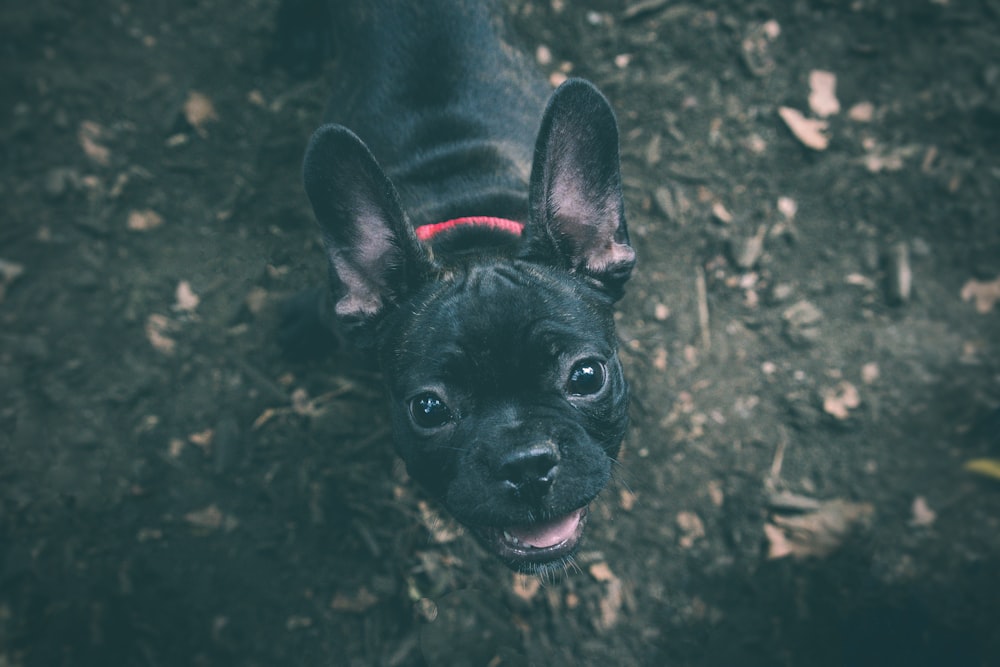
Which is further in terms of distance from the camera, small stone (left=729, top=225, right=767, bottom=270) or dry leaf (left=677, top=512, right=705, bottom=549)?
small stone (left=729, top=225, right=767, bottom=270)

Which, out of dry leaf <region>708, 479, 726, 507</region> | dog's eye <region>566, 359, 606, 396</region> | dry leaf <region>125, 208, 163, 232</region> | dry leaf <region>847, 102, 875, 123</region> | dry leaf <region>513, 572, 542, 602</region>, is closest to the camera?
dog's eye <region>566, 359, 606, 396</region>

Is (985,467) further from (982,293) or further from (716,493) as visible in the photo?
(716,493)

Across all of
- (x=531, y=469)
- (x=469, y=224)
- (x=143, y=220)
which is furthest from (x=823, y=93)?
(x=143, y=220)

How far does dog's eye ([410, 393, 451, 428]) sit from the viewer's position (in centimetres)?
250

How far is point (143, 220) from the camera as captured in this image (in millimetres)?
4047

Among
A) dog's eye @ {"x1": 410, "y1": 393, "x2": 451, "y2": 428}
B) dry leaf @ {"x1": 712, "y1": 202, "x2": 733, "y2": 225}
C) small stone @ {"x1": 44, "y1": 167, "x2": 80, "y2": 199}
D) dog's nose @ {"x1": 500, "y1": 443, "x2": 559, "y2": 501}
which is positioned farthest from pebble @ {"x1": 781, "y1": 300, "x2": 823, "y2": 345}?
small stone @ {"x1": 44, "y1": 167, "x2": 80, "y2": 199}

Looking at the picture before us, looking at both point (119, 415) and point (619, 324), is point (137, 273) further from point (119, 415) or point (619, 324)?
point (619, 324)

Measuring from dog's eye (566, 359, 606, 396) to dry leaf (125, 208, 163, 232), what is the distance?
9.85 ft

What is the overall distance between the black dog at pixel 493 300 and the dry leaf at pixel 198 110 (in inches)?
67.3

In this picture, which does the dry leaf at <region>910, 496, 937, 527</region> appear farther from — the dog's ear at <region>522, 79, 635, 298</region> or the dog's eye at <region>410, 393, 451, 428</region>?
the dog's eye at <region>410, 393, 451, 428</region>

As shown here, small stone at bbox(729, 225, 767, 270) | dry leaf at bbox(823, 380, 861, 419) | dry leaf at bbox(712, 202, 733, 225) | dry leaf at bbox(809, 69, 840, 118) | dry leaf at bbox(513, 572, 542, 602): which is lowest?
dry leaf at bbox(513, 572, 542, 602)

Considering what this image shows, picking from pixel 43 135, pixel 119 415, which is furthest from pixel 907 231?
pixel 43 135

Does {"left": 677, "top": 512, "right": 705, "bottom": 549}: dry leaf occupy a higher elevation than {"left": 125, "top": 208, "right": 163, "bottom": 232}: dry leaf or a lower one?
lower

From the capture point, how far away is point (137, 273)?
398 centimetres
